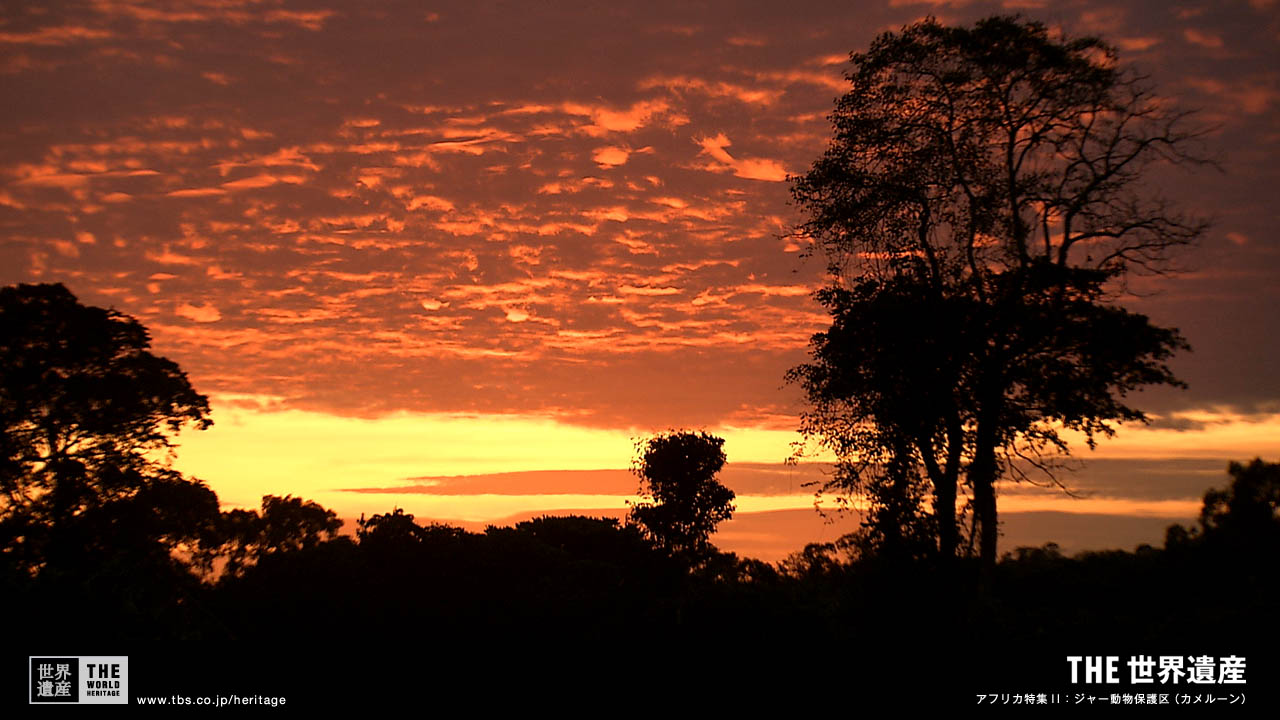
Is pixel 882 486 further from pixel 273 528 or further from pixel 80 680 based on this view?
pixel 273 528

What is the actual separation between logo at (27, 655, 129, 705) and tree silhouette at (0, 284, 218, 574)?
16.6 m

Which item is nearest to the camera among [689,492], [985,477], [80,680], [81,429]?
[80,680]

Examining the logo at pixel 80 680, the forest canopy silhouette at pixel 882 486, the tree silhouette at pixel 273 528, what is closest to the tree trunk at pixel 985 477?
the forest canopy silhouette at pixel 882 486

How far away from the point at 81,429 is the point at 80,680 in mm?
22559

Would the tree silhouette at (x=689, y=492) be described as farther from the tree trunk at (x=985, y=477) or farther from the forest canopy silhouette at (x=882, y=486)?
the tree trunk at (x=985, y=477)

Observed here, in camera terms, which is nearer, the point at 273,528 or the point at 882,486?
the point at 882,486

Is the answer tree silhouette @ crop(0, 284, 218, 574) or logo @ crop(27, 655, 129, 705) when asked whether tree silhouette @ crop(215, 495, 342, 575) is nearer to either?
tree silhouette @ crop(0, 284, 218, 574)

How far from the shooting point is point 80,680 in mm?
22531

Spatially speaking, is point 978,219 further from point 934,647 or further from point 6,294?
point 6,294

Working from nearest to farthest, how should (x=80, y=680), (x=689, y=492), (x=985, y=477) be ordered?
(x=80, y=680) < (x=985, y=477) < (x=689, y=492)

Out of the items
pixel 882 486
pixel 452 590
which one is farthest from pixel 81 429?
pixel 882 486

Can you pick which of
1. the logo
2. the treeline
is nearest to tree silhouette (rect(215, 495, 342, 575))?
the treeline

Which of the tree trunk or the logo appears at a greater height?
the tree trunk

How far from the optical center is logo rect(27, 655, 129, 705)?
21828mm
